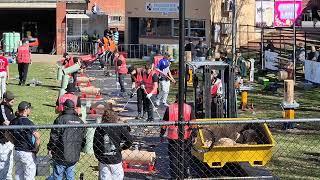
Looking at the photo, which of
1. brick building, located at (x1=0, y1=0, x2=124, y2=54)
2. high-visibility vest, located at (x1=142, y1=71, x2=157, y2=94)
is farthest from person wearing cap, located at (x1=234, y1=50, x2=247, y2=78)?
brick building, located at (x1=0, y1=0, x2=124, y2=54)

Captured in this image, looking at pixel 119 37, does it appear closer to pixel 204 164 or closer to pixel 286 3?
pixel 286 3

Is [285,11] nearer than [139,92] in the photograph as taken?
No

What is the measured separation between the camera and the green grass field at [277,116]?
543 inches

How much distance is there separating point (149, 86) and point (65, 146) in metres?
10.5

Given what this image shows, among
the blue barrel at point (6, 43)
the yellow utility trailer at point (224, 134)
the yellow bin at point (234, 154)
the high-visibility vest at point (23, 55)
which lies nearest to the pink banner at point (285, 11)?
the high-visibility vest at point (23, 55)

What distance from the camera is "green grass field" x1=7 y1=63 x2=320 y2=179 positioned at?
1379cm

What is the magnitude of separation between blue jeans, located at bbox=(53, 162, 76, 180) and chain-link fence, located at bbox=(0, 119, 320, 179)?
1 centimetres

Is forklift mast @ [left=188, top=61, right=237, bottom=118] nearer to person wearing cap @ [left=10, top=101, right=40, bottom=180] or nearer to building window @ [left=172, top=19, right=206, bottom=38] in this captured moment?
person wearing cap @ [left=10, top=101, right=40, bottom=180]

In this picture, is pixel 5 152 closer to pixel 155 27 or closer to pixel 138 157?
pixel 138 157

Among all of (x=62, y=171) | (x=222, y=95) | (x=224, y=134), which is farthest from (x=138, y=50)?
(x=62, y=171)

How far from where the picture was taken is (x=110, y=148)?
9.55 m

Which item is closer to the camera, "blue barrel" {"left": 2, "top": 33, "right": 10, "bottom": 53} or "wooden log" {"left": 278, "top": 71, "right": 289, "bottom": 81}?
"wooden log" {"left": 278, "top": 71, "right": 289, "bottom": 81}

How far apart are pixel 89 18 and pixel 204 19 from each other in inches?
354

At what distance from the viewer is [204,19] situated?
4338 cm
